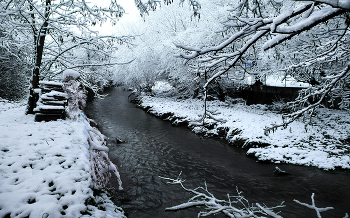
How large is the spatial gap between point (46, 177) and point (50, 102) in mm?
4125

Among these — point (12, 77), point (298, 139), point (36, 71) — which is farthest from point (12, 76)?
point (298, 139)

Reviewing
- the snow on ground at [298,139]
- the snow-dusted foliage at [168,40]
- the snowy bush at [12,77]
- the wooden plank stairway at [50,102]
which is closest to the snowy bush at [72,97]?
the wooden plank stairway at [50,102]

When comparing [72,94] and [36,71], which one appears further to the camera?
[72,94]

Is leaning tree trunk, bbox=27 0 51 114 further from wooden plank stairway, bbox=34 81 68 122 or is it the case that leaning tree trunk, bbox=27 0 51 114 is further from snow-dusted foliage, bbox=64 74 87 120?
snow-dusted foliage, bbox=64 74 87 120

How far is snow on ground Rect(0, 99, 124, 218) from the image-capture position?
263 centimetres

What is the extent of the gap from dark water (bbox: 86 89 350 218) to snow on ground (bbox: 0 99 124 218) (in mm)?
1711

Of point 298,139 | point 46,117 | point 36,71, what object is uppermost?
point 36,71

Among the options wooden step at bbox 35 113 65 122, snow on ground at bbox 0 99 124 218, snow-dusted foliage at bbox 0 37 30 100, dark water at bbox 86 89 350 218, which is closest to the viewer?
snow on ground at bbox 0 99 124 218

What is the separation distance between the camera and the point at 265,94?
637 inches

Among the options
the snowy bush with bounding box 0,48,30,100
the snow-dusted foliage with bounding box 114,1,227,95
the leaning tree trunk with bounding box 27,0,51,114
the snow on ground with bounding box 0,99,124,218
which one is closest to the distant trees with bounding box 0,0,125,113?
the leaning tree trunk with bounding box 27,0,51,114

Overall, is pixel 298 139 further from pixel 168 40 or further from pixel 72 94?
pixel 168 40

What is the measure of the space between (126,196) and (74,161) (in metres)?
2.23

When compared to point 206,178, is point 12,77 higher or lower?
higher

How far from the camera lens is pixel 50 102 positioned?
6.52 m
